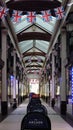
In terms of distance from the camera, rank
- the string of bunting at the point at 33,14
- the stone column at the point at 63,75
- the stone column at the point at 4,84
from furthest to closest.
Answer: the stone column at the point at 63,75 < the stone column at the point at 4,84 < the string of bunting at the point at 33,14

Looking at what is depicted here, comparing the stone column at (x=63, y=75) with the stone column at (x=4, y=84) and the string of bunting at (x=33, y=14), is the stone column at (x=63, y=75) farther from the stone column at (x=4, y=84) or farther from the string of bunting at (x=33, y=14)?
the string of bunting at (x=33, y=14)

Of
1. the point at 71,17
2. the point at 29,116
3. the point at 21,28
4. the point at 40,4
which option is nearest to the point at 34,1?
the point at 40,4

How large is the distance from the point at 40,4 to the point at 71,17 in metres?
7.39

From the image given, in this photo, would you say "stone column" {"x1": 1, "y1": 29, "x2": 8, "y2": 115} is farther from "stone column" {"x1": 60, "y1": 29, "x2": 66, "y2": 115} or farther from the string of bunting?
the string of bunting

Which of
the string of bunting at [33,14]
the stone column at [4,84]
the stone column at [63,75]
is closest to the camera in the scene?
the string of bunting at [33,14]

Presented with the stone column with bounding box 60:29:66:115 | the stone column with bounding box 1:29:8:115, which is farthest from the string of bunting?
the stone column with bounding box 60:29:66:115

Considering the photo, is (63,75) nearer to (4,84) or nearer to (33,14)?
(4,84)

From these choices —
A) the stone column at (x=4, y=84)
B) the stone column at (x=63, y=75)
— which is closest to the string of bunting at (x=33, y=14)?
the stone column at (x=4, y=84)

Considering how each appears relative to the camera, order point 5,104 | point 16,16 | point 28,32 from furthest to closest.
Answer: point 28,32, point 5,104, point 16,16

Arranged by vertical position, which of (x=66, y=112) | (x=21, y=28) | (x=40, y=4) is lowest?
(x=66, y=112)

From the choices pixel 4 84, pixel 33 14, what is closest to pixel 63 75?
pixel 4 84

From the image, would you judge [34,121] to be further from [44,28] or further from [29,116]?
[44,28]

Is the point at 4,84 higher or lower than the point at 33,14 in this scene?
lower

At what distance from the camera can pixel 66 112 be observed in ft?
98.4
